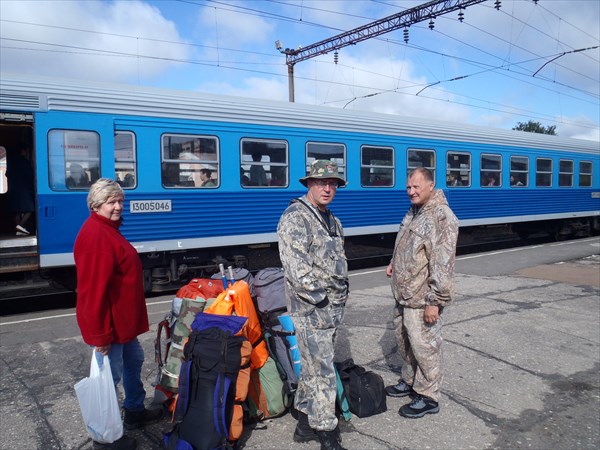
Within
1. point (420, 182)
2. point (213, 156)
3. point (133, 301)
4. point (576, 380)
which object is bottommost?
point (576, 380)

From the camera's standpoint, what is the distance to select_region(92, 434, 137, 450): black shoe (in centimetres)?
300

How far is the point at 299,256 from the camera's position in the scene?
3.06 metres

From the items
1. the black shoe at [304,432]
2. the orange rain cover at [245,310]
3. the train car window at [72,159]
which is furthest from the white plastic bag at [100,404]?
the train car window at [72,159]

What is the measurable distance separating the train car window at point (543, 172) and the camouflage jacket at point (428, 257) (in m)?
12.3

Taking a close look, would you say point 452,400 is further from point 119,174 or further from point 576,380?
point 119,174

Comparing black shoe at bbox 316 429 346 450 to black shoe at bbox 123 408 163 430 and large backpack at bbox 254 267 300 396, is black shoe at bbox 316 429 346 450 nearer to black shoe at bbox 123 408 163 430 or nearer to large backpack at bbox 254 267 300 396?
large backpack at bbox 254 267 300 396

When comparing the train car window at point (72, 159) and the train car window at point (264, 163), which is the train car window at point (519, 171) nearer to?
the train car window at point (264, 163)

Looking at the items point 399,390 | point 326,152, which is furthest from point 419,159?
point 399,390

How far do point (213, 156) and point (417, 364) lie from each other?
550 cm

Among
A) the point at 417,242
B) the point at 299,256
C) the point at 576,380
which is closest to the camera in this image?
the point at 299,256

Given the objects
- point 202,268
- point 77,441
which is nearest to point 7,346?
point 77,441

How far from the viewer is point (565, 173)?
1547 cm

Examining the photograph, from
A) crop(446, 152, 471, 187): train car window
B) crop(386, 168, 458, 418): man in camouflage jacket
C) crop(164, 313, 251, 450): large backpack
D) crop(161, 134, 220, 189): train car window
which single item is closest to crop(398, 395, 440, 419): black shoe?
crop(386, 168, 458, 418): man in camouflage jacket

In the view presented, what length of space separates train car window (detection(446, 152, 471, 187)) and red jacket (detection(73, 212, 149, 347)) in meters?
10.0
